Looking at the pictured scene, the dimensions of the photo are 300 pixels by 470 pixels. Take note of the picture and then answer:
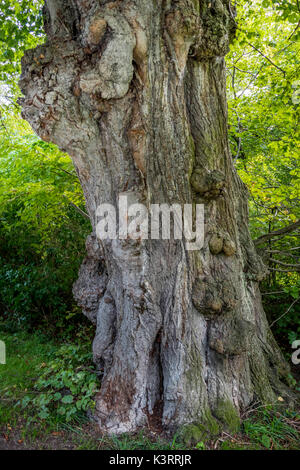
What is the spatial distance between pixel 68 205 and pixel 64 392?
11.6 feet

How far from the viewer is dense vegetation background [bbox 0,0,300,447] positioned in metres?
5.08

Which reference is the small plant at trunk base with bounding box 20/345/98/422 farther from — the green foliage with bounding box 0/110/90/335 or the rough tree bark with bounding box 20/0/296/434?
the green foliage with bounding box 0/110/90/335

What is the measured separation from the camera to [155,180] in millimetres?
3271

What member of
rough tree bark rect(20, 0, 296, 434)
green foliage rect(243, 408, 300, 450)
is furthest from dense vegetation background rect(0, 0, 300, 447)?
green foliage rect(243, 408, 300, 450)

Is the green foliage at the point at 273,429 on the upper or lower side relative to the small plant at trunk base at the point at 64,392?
lower

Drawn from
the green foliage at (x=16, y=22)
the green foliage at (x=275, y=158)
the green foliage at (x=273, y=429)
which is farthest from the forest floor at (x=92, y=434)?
the green foliage at (x=16, y=22)

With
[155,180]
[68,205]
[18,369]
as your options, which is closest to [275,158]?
[68,205]

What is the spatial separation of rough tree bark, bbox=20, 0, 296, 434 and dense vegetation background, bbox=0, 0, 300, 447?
119 cm

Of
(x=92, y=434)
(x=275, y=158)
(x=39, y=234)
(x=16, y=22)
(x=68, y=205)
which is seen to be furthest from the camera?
(x=275, y=158)

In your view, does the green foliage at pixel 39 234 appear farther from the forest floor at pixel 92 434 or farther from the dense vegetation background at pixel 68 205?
the forest floor at pixel 92 434

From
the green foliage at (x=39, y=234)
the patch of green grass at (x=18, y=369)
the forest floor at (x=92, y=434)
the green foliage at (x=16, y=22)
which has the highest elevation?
the green foliage at (x=16, y=22)

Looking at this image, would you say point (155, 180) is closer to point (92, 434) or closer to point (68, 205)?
point (92, 434)

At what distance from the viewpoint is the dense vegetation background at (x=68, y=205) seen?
200 inches

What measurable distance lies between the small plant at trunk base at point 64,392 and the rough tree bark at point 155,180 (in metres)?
0.20
